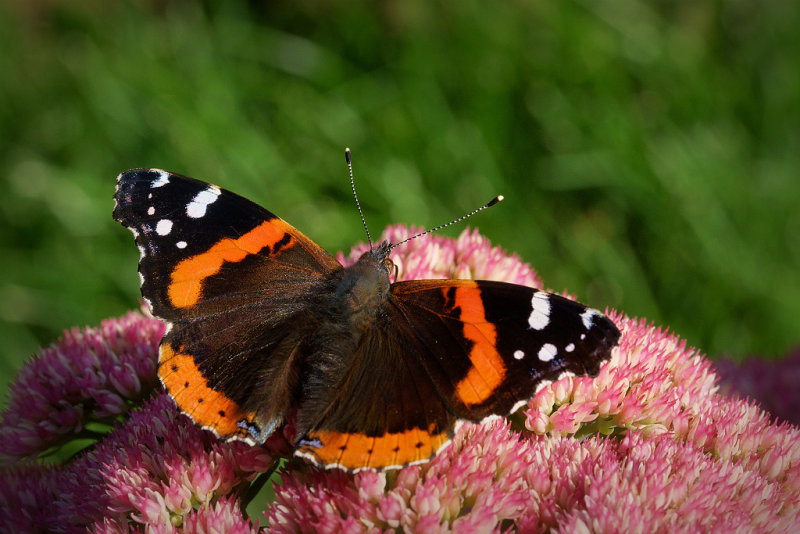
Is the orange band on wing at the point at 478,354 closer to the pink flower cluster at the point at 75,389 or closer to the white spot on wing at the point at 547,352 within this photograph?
the white spot on wing at the point at 547,352

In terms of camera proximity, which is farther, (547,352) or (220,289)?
(220,289)

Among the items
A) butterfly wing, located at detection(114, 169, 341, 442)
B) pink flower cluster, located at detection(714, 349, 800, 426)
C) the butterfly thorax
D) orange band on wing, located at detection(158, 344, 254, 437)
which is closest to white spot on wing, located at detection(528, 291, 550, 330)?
the butterfly thorax

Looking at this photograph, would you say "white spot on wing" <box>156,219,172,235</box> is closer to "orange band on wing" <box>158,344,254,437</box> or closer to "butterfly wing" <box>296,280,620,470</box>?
"orange band on wing" <box>158,344,254,437</box>

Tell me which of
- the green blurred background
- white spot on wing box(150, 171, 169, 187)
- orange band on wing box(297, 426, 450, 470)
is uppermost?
the green blurred background

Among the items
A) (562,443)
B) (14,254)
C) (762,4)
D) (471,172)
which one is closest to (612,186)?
(471,172)

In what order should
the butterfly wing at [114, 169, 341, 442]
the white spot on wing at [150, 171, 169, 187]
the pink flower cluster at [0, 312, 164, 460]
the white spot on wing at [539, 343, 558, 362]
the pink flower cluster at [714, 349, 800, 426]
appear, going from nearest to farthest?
the white spot on wing at [539, 343, 558, 362] < the butterfly wing at [114, 169, 341, 442] < the white spot on wing at [150, 171, 169, 187] < the pink flower cluster at [0, 312, 164, 460] < the pink flower cluster at [714, 349, 800, 426]

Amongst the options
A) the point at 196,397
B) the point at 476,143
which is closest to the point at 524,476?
the point at 196,397

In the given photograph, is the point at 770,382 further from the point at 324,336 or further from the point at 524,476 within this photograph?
the point at 324,336
